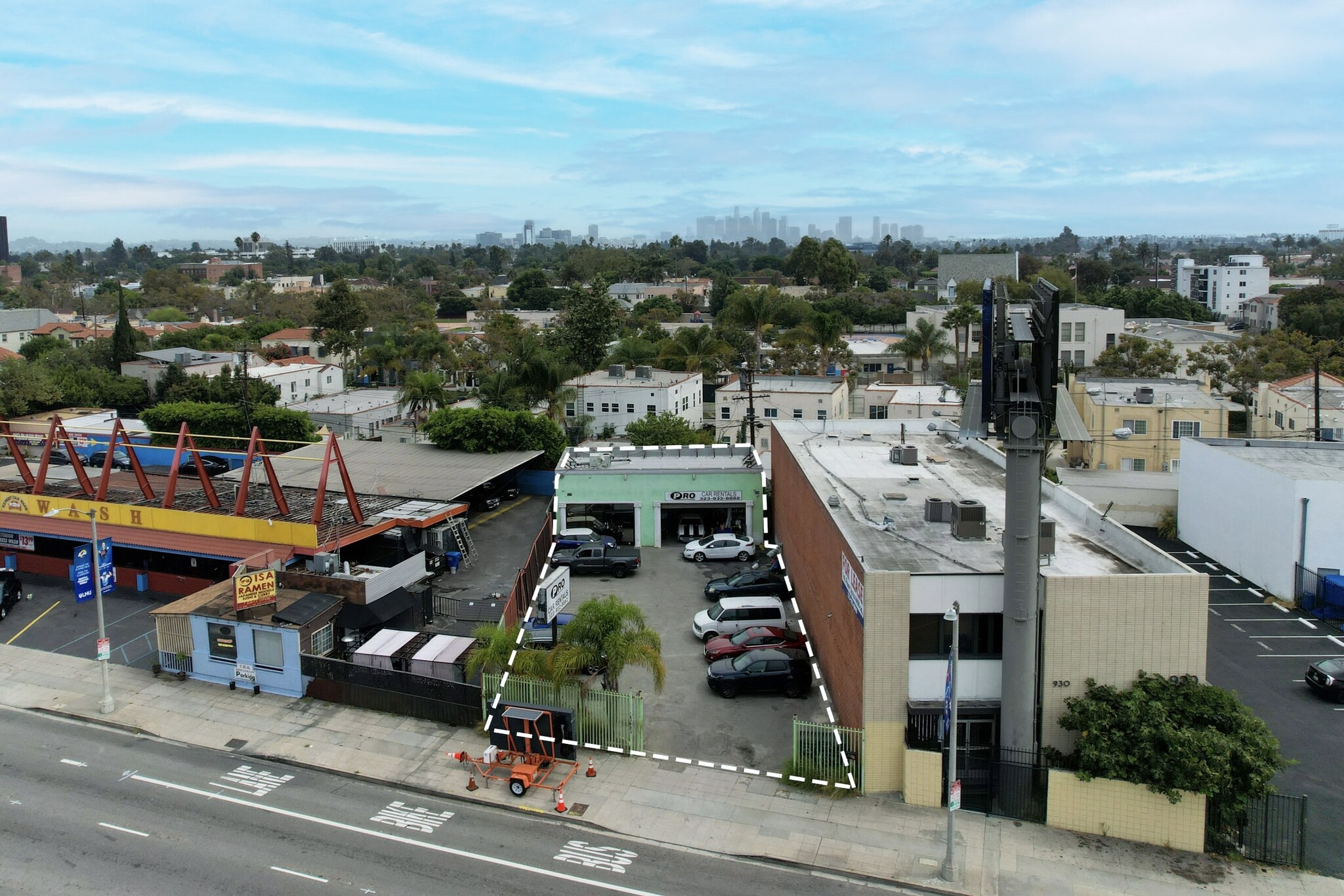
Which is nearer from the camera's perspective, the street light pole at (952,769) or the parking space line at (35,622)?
the street light pole at (952,769)

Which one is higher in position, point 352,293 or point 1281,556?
point 352,293

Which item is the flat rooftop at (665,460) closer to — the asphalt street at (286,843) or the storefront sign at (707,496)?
the storefront sign at (707,496)

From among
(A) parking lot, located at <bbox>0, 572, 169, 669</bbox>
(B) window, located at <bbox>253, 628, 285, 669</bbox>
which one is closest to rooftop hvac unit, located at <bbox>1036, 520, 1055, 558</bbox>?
(B) window, located at <bbox>253, 628, 285, 669</bbox>

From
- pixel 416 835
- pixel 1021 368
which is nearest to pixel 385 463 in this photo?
pixel 416 835

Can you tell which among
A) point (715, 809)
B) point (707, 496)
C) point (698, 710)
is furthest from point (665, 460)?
point (715, 809)

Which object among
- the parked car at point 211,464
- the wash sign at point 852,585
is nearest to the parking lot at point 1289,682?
the wash sign at point 852,585

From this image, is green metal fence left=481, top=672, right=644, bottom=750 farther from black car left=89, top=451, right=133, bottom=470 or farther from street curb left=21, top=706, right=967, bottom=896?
black car left=89, top=451, right=133, bottom=470

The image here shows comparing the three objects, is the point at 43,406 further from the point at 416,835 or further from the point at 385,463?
the point at 416,835
